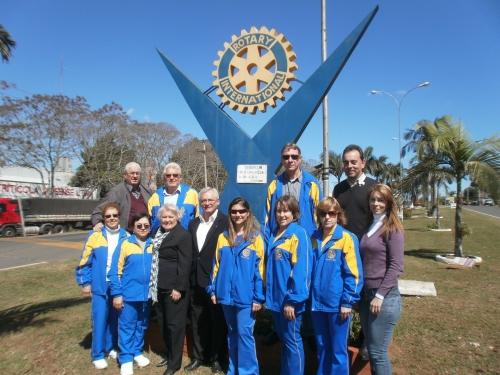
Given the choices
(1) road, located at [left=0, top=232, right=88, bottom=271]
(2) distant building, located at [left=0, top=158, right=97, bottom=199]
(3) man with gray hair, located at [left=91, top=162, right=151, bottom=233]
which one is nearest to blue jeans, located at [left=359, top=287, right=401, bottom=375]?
(3) man with gray hair, located at [left=91, top=162, right=151, bottom=233]

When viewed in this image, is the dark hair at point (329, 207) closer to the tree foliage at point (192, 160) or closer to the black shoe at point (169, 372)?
the black shoe at point (169, 372)

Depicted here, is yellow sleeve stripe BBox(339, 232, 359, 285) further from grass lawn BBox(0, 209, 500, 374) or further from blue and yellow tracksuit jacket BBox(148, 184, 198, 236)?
blue and yellow tracksuit jacket BBox(148, 184, 198, 236)

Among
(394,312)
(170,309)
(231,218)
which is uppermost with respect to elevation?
(231,218)

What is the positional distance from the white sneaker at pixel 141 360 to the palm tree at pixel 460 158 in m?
9.51

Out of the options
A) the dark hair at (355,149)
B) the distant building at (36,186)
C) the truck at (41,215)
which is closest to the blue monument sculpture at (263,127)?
the dark hair at (355,149)

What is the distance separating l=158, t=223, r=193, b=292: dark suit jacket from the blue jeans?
1699 millimetres

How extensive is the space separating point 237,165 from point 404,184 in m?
7.32

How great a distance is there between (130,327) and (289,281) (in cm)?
190

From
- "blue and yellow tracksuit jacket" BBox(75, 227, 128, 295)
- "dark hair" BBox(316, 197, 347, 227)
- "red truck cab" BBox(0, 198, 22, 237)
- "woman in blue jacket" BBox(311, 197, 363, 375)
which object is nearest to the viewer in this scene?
"woman in blue jacket" BBox(311, 197, 363, 375)

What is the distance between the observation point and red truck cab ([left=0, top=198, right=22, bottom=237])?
21.2 metres

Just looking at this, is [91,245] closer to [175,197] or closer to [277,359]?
[175,197]

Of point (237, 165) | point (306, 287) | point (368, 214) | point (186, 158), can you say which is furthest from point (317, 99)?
point (186, 158)

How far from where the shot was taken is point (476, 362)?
4094 mm

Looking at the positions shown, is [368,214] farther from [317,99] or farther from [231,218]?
[317,99]
